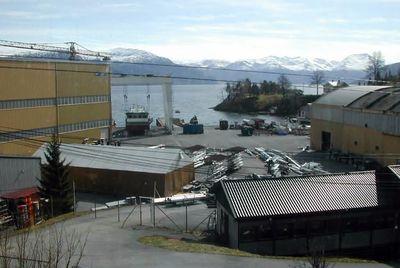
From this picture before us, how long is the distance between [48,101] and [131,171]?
16.5 meters

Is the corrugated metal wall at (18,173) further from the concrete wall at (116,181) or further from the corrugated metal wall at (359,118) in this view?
the corrugated metal wall at (359,118)

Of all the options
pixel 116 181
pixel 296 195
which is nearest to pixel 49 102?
pixel 116 181

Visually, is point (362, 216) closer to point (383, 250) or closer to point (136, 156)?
point (383, 250)

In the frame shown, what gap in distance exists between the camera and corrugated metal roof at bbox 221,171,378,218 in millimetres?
15156

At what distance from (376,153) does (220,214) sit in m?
14.7

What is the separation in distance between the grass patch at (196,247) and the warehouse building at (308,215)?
3.18 feet

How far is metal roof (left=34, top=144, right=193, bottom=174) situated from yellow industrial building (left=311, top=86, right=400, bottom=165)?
10.5 m

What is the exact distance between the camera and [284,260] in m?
13.3

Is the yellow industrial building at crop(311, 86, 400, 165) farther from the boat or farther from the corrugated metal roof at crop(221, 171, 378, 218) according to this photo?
the boat

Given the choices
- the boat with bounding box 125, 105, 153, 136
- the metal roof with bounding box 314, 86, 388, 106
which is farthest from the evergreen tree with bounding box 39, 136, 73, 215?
the boat with bounding box 125, 105, 153, 136

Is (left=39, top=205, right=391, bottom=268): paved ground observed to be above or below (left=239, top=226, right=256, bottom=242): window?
below

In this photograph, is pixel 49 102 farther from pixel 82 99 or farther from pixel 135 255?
pixel 135 255

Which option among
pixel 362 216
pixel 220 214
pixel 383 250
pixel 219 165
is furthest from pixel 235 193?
pixel 219 165

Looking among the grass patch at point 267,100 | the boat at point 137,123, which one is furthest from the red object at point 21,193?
the grass patch at point 267,100
